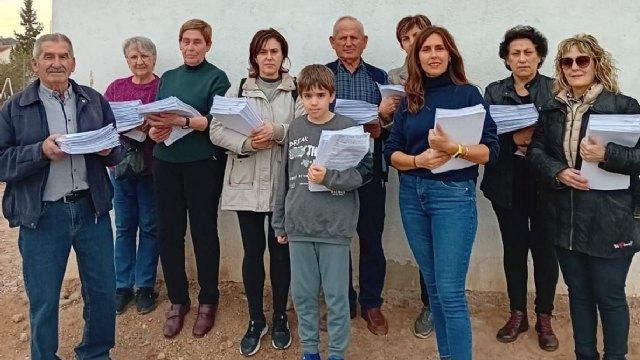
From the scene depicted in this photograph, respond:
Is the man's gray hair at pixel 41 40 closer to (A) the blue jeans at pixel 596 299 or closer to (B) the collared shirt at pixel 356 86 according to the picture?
(B) the collared shirt at pixel 356 86

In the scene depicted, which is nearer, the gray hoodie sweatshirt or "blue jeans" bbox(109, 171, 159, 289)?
the gray hoodie sweatshirt

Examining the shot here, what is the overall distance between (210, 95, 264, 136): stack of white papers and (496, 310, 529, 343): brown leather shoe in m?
2.28

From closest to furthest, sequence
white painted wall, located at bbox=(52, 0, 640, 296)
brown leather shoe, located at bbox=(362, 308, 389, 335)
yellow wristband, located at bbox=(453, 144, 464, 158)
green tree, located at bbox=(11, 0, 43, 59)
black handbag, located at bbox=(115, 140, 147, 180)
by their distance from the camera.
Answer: yellow wristband, located at bbox=(453, 144, 464, 158)
brown leather shoe, located at bbox=(362, 308, 389, 335)
black handbag, located at bbox=(115, 140, 147, 180)
white painted wall, located at bbox=(52, 0, 640, 296)
green tree, located at bbox=(11, 0, 43, 59)

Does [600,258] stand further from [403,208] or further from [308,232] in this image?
[308,232]

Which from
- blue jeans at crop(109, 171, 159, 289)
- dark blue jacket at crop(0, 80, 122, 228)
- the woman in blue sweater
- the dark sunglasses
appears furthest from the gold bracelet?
blue jeans at crop(109, 171, 159, 289)

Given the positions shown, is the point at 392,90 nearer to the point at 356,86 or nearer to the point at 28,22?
the point at 356,86

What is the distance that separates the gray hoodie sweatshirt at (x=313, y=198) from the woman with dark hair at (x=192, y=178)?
78 centimetres

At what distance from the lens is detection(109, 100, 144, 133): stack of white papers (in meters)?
3.54

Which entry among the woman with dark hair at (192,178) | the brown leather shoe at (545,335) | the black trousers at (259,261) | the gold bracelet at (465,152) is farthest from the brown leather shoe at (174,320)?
the brown leather shoe at (545,335)

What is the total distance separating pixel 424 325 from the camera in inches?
146

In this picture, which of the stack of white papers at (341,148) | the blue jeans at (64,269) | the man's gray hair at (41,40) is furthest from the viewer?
the blue jeans at (64,269)

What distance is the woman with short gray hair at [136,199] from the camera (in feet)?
12.8

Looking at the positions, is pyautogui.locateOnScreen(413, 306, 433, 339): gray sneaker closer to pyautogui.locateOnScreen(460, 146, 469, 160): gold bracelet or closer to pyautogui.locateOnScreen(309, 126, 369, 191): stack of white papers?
pyautogui.locateOnScreen(309, 126, 369, 191): stack of white papers

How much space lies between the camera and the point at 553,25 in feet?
13.1
